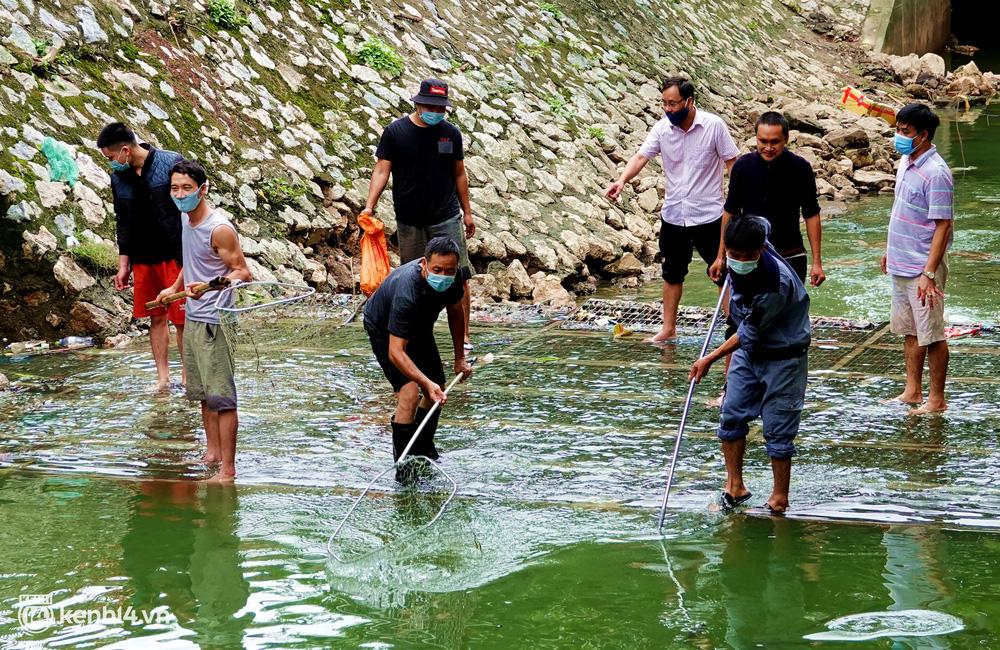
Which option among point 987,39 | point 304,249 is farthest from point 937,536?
point 987,39

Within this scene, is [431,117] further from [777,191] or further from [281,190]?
[281,190]

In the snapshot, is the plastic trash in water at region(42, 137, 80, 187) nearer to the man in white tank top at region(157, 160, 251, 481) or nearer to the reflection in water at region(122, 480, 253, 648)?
the man in white tank top at region(157, 160, 251, 481)

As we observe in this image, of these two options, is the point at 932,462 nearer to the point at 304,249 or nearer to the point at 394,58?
the point at 304,249

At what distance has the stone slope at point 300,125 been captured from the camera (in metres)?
9.64

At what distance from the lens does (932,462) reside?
6.36 metres

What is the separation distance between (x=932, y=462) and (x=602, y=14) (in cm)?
1322

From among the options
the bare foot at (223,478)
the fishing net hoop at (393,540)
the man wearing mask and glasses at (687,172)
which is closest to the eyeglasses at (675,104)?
the man wearing mask and glasses at (687,172)

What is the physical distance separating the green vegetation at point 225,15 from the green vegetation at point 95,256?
3.57 metres

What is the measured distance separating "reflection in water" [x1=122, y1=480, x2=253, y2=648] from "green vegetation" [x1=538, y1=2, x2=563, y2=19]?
40.0 feet

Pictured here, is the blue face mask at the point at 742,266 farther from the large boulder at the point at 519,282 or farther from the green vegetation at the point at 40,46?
the green vegetation at the point at 40,46

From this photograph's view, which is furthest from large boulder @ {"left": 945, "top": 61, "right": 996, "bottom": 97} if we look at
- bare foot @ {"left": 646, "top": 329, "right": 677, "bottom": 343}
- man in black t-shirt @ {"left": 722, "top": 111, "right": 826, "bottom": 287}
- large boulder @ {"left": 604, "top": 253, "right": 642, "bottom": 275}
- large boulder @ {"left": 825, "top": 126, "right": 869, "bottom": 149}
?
man in black t-shirt @ {"left": 722, "top": 111, "right": 826, "bottom": 287}

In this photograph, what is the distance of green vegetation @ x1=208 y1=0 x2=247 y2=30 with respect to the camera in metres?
12.2

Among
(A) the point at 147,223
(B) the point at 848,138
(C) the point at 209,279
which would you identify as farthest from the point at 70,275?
(B) the point at 848,138

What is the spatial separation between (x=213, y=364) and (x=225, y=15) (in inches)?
269
